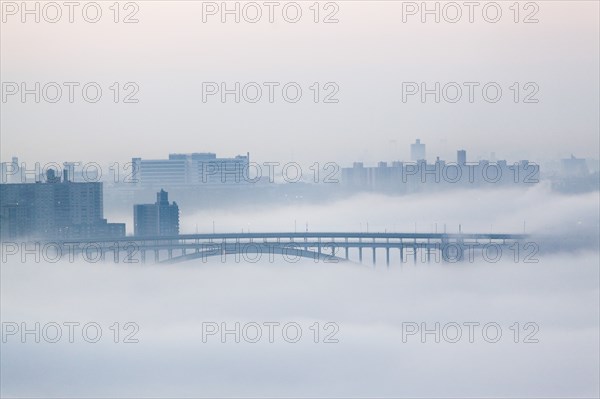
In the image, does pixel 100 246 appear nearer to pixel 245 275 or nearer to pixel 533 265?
pixel 245 275

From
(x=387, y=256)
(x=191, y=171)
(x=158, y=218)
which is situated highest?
(x=191, y=171)

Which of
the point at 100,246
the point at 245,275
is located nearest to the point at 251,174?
the point at 245,275

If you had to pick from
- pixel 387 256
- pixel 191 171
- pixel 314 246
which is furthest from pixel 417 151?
pixel 191 171

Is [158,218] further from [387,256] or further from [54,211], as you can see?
[387,256]

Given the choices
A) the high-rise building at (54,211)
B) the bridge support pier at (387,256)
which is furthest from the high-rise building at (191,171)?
the bridge support pier at (387,256)

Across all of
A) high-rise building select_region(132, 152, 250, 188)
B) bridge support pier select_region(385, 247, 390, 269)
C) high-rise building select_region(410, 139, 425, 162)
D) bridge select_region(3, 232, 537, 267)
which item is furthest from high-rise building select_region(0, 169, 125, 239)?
high-rise building select_region(410, 139, 425, 162)

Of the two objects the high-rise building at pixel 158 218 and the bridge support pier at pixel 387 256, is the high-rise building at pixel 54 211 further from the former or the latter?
the bridge support pier at pixel 387 256

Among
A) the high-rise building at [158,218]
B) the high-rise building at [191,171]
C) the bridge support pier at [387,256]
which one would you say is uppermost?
the high-rise building at [191,171]
